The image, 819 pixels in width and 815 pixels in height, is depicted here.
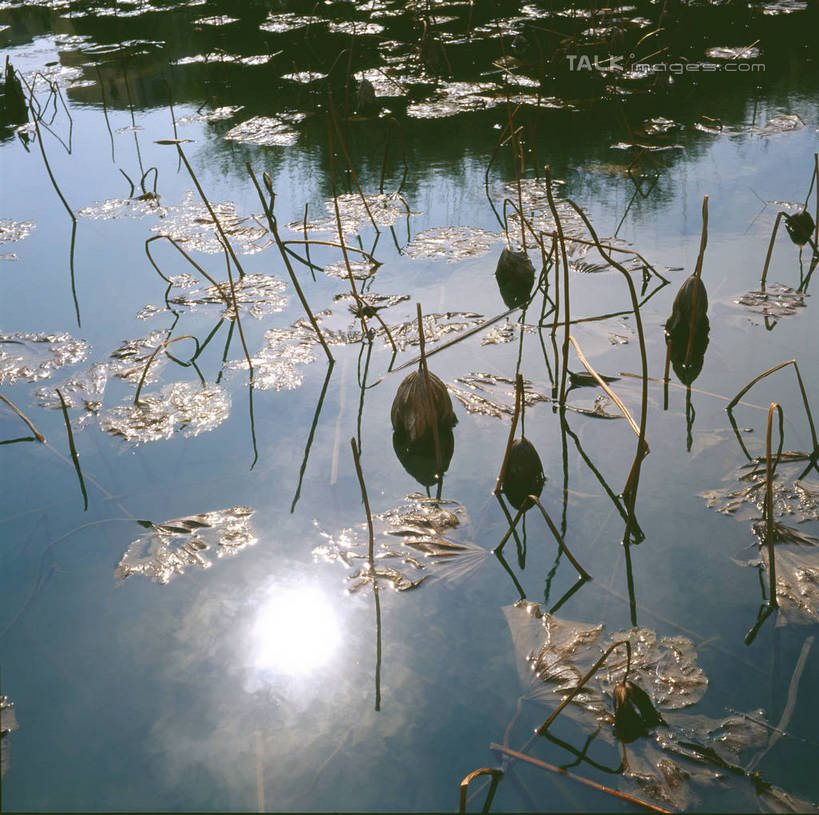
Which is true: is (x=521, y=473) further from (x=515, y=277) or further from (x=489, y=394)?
(x=515, y=277)

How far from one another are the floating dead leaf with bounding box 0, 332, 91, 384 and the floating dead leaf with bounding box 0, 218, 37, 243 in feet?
2.46

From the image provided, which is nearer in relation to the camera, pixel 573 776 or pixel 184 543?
pixel 573 776

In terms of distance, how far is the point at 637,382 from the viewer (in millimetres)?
1658

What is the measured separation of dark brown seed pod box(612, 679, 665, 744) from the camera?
0.97m

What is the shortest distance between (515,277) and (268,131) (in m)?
1.84

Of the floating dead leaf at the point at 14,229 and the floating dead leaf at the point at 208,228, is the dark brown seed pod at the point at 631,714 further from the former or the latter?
the floating dead leaf at the point at 14,229

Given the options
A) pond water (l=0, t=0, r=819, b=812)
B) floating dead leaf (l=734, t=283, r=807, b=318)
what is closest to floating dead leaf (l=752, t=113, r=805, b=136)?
pond water (l=0, t=0, r=819, b=812)

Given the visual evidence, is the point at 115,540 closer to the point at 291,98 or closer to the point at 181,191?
the point at 181,191

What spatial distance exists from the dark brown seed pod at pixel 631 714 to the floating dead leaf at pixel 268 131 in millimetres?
2775

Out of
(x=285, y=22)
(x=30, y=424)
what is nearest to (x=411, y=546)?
(x=30, y=424)

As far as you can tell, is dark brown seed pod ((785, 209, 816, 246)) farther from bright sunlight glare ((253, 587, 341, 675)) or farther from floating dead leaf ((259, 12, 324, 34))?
floating dead leaf ((259, 12, 324, 34))

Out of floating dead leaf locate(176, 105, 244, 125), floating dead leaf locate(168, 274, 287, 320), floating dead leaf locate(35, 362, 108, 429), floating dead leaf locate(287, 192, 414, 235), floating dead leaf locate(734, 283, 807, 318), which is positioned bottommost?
floating dead leaf locate(35, 362, 108, 429)

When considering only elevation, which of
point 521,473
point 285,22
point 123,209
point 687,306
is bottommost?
point 521,473

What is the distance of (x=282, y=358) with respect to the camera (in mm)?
1843
